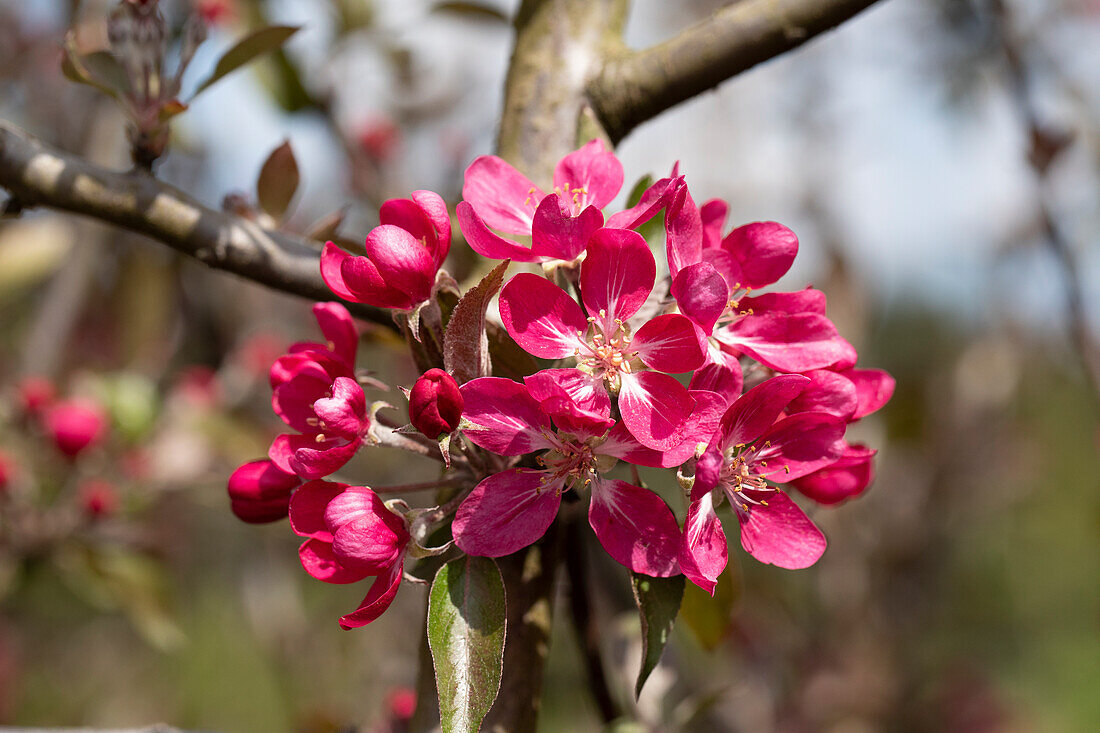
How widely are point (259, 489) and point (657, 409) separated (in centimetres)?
38

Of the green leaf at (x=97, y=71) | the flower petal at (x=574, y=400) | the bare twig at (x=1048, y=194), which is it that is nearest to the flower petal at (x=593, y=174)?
the flower petal at (x=574, y=400)

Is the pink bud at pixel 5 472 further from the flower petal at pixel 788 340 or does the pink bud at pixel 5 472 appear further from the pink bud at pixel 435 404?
the flower petal at pixel 788 340

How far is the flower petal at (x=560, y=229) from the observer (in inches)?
25.2

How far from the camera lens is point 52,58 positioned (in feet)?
11.5

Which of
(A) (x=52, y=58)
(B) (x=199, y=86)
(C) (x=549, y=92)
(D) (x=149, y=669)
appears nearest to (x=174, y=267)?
(A) (x=52, y=58)

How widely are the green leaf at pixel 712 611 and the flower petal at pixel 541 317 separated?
373mm

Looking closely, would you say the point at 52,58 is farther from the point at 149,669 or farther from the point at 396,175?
the point at 149,669

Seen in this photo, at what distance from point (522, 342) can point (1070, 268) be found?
4.08 feet

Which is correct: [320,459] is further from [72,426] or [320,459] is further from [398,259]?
[72,426]

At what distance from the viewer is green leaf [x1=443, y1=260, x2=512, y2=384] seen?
62cm

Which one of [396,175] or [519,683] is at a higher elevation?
[396,175]

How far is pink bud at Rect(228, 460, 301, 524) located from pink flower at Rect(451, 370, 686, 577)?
213 mm

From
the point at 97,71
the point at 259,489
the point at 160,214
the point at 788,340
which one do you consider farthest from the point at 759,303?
the point at 97,71

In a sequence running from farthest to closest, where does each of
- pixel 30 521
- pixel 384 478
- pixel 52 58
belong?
pixel 52 58, pixel 384 478, pixel 30 521
